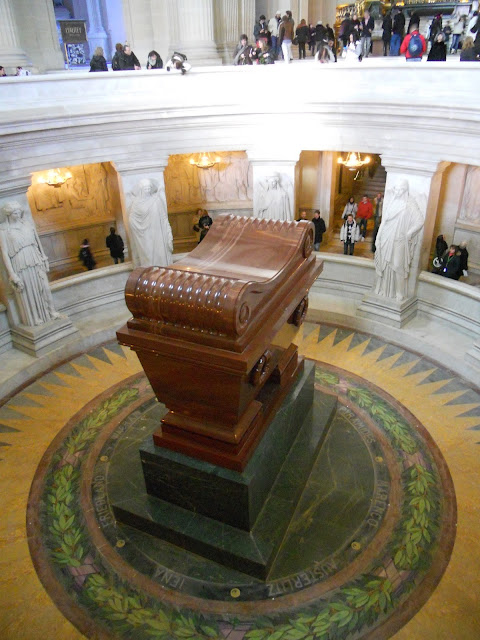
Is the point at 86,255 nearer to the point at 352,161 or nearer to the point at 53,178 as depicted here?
the point at 53,178

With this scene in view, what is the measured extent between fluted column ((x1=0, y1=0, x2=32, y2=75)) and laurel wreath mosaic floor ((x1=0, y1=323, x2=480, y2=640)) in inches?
319

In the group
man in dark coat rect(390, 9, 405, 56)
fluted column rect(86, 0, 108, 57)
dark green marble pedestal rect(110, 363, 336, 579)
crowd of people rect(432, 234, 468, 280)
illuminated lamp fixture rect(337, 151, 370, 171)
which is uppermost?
fluted column rect(86, 0, 108, 57)

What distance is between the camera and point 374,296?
8219 mm

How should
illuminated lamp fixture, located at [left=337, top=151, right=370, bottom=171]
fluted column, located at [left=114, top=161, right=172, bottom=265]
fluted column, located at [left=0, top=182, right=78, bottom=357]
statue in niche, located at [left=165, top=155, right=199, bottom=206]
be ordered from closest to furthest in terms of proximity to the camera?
fluted column, located at [left=0, top=182, right=78, bottom=357] → fluted column, located at [left=114, top=161, right=172, bottom=265] → illuminated lamp fixture, located at [left=337, top=151, right=370, bottom=171] → statue in niche, located at [left=165, top=155, right=199, bottom=206]

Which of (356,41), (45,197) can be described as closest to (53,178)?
(45,197)

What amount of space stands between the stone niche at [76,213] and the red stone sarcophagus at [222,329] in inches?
245

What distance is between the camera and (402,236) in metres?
7.57

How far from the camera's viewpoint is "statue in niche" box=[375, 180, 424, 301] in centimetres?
742

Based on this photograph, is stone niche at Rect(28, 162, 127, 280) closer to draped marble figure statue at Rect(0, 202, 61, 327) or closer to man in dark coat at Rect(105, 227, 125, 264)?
man in dark coat at Rect(105, 227, 125, 264)

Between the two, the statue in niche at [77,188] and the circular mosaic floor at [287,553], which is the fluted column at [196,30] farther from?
the circular mosaic floor at [287,553]

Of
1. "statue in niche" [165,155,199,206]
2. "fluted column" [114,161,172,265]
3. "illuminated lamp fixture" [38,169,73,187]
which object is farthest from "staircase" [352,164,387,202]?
"illuminated lamp fixture" [38,169,73,187]

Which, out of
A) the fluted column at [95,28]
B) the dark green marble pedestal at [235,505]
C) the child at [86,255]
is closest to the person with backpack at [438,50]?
the dark green marble pedestal at [235,505]

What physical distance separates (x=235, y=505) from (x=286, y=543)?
707mm

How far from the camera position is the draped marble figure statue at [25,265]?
22.7 ft
